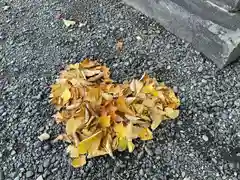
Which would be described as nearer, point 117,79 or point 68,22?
point 117,79

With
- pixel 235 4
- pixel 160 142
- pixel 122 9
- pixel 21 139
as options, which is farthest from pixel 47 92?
pixel 235 4

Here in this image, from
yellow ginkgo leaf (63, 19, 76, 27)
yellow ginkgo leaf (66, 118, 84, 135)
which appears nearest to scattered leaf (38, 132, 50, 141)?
yellow ginkgo leaf (66, 118, 84, 135)

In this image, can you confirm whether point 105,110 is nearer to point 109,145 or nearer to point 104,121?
point 104,121

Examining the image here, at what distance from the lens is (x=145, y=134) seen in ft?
7.57

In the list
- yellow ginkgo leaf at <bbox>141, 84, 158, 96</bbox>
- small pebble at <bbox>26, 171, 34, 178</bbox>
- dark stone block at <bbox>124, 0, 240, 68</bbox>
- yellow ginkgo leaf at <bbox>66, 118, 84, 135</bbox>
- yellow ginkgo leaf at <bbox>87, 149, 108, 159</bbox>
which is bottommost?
small pebble at <bbox>26, 171, 34, 178</bbox>

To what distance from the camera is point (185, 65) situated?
2.78m

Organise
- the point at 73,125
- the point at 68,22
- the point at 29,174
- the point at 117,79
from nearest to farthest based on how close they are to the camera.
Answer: the point at 29,174 → the point at 73,125 → the point at 117,79 → the point at 68,22

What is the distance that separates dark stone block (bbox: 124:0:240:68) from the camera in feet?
8.52

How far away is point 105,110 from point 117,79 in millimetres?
411

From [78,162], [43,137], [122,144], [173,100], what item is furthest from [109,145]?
[173,100]

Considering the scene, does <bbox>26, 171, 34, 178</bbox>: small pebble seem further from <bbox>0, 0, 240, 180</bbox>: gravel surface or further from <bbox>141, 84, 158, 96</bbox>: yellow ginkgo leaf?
<bbox>141, 84, 158, 96</bbox>: yellow ginkgo leaf

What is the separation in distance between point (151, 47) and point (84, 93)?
77 centimetres

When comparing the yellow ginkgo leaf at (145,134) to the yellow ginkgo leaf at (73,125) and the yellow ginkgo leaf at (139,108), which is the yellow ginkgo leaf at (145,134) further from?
the yellow ginkgo leaf at (73,125)

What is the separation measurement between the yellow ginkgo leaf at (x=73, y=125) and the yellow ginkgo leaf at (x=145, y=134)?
0.37 m
